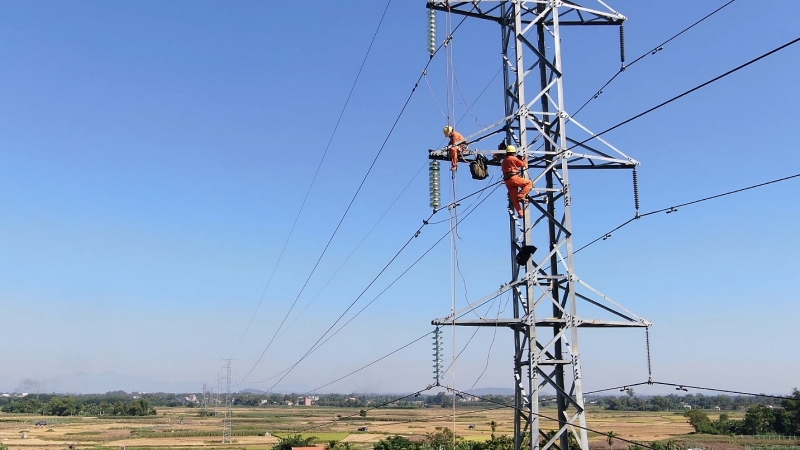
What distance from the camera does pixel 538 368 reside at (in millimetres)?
12227

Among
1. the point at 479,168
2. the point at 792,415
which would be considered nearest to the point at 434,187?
the point at 479,168

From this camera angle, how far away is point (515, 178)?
12.4 m

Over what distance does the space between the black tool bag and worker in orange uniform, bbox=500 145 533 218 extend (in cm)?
80

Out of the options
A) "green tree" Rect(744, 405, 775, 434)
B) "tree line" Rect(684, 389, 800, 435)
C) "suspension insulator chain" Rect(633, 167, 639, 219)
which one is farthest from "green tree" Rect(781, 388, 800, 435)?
"suspension insulator chain" Rect(633, 167, 639, 219)

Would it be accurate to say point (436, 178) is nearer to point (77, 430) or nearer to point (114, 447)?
point (114, 447)

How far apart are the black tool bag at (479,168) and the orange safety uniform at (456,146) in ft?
1.16

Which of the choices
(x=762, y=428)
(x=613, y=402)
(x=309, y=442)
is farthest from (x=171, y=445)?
(x=613, y=402)

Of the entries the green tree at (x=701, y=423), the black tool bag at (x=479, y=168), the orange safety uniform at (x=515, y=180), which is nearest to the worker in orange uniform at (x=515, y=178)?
the orange safety uniform at (x=515, y=180)

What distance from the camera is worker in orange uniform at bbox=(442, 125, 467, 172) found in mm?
13117

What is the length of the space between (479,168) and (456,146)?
2.12 ft

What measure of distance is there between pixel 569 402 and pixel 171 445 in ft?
285

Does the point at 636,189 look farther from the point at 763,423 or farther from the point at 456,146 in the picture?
the point at 763,423

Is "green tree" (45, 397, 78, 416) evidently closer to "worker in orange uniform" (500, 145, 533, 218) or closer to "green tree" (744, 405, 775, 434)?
"green tree" (744, 405, 775, 434)

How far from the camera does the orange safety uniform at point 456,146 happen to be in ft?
43.0
